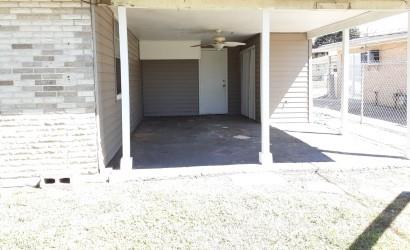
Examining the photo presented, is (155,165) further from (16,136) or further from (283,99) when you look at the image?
(283,99)

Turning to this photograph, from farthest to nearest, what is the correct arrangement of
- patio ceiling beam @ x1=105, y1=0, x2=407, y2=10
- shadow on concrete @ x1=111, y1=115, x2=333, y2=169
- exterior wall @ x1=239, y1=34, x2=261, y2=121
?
exterior wall @ x1=239, y1=34, x2=261, y2=121 → shadow on concrete @ x1=111, y1=115, x2=333, y2=169 → patio ceiling beam @ x1=105, y1=0, x2=407, y2=10

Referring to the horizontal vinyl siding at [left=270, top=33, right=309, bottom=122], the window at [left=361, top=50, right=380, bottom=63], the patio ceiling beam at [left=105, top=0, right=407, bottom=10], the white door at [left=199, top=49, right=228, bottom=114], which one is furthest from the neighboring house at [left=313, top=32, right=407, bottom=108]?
the patio ceiling beam at [left=105, top=0, right=407, bottom=10]

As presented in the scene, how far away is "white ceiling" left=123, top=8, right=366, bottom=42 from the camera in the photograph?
7578mm

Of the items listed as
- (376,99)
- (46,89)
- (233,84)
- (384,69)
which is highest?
(384,69)

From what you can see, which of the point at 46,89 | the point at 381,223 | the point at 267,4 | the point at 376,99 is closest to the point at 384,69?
the point at 376,99

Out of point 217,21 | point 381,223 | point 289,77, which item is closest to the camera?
point 381,223

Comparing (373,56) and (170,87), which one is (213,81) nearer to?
(170,87)

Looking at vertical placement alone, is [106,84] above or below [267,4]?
below

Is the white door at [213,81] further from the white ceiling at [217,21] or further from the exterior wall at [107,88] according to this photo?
the exterior wall at [107,88]

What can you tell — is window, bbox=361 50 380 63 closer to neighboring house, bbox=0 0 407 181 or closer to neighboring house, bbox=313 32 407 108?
neighboring house, bbox=313 32 407 108

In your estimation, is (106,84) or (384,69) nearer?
(106,84)

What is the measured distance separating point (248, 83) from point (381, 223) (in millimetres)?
9033

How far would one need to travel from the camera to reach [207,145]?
796 centimetres

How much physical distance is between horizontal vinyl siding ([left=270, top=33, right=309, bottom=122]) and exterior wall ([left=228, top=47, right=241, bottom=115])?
3.06 meters
